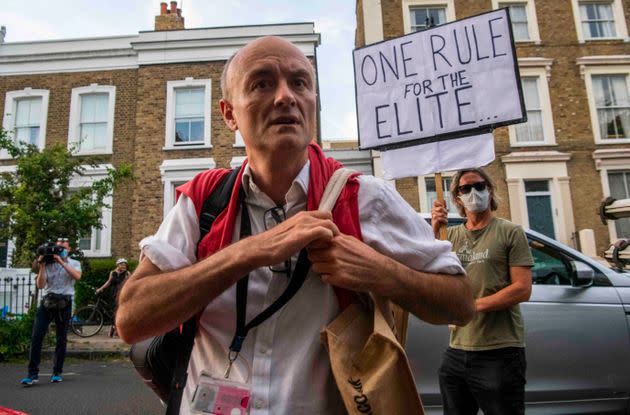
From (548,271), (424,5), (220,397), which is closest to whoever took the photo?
(220,397)

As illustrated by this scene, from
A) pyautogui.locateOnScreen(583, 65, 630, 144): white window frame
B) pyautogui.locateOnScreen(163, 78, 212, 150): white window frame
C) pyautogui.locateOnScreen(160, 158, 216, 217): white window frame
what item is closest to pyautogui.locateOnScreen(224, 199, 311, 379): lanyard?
pyautogui.locateOnScreen(160, 158, 216, 217): white window frame

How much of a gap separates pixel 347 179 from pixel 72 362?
8.44 metres

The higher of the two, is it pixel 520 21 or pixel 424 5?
pixel 424 5

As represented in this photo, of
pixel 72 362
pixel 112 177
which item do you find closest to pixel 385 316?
pixel 72 362

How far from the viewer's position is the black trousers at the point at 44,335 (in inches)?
233

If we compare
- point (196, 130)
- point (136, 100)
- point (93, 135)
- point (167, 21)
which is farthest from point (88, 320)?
point (167, 21)

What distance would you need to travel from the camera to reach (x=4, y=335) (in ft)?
25.6

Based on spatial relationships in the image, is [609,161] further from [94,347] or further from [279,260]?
[279,260]

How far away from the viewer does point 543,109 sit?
49.5 feet

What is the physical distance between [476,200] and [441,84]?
31.7 inches

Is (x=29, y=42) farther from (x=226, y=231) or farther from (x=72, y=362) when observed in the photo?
(x=226, y=231)

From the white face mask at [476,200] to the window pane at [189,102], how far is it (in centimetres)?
1306

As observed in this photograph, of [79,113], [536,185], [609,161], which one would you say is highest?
[79,113]

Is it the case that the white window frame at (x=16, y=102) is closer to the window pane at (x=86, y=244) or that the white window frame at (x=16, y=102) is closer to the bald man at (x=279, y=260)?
the window pane at (x=86, y=244)
